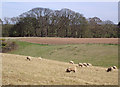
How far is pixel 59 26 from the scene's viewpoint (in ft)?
186

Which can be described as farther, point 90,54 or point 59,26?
point 59,26

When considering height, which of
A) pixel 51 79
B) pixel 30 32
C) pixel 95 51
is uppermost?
pixel 51 79

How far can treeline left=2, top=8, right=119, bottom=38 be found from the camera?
5350 cm

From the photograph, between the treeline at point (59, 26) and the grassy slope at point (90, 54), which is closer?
the grassy slope at point (90, 54)

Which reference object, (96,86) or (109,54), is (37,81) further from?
(109,54)

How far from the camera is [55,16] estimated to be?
56312 millimetres

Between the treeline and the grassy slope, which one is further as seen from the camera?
the treeline

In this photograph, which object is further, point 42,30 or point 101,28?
point 42,30

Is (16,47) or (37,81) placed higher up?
(37,81)

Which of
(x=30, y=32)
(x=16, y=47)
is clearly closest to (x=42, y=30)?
(x=30, y=32)

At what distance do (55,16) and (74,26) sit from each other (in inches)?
226

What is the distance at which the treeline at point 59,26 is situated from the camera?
53.5m

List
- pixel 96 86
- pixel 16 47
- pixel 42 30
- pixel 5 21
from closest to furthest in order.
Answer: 1. pixel 96 86
2. pixel 16 47
3. pixel 42 30
4. pixel 5 21

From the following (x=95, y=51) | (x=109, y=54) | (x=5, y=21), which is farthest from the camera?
(x=5, y=21)
